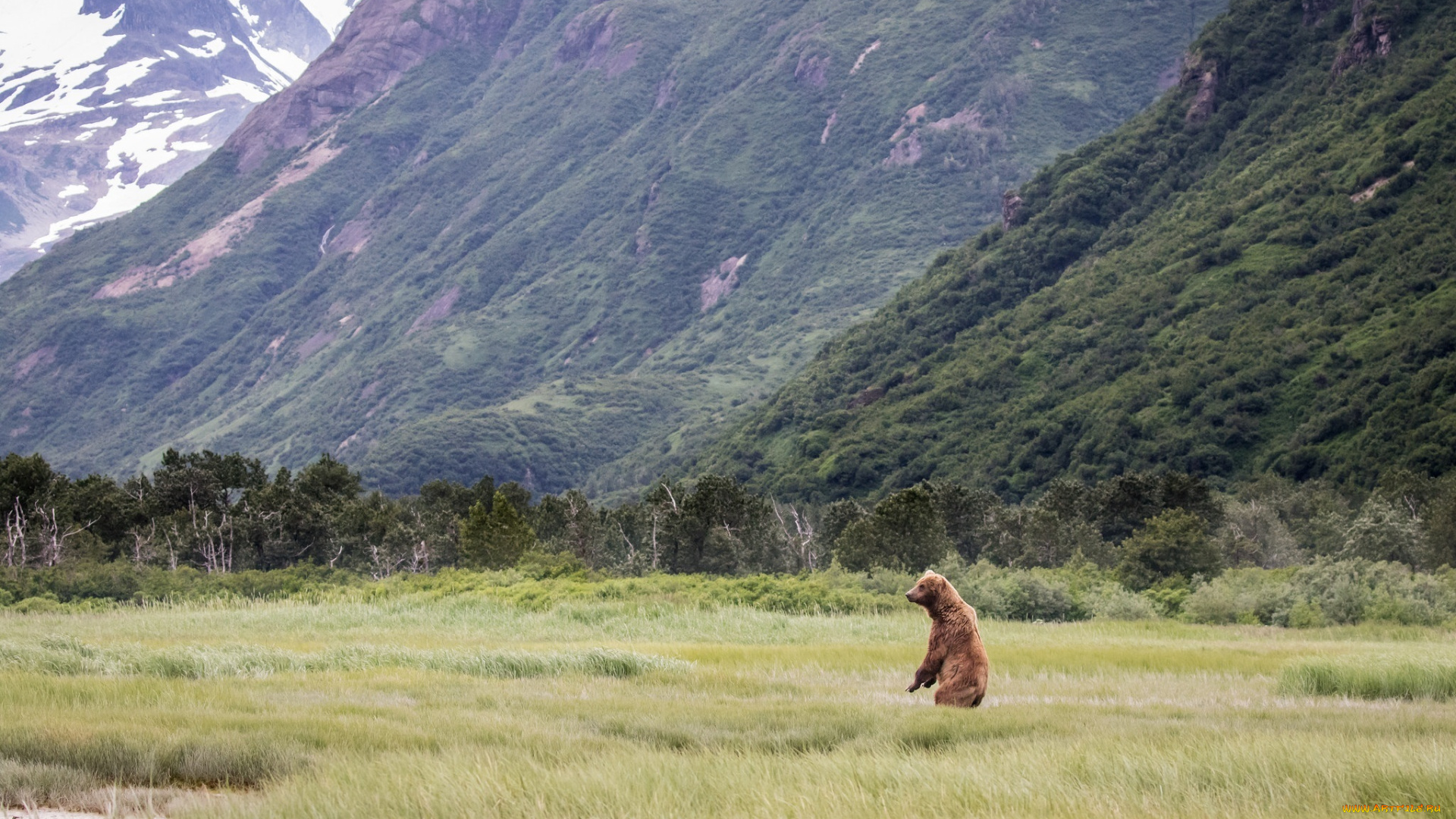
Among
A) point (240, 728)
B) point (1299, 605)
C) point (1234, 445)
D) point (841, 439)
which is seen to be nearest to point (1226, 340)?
point (1234, 445)

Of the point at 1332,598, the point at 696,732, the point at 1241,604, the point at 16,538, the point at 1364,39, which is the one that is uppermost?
the point at 1364,39

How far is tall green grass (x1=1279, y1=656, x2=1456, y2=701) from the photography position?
14.6 meters

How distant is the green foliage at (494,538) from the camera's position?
46.0 m

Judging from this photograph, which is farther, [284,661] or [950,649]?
[284,661]

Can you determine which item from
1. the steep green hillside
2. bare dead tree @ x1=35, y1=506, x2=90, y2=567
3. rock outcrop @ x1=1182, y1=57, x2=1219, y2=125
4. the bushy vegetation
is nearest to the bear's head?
the bushy vegetation

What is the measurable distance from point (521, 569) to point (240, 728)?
30.2m

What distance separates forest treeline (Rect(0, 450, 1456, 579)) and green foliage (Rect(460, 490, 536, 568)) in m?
0.08

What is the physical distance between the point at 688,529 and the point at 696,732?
39.6 m

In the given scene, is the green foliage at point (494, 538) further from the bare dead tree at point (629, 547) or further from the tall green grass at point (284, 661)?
the tall green grass at point (284, 661)

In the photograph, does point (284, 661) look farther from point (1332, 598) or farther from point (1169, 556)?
point (1169, 556)

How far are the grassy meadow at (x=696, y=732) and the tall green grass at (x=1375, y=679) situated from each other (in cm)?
4

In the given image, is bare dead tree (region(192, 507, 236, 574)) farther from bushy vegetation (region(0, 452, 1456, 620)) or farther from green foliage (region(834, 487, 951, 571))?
green foliage (region(834, 487, 951, 571))

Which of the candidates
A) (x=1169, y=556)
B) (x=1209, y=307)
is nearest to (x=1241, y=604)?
(x=1169, y=556)

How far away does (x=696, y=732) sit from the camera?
10.5 metres
